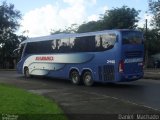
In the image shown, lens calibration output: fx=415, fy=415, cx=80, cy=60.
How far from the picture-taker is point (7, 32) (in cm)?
6334

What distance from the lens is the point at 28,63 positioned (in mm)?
30641

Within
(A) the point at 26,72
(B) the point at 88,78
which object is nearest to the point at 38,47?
(A) the point at 26,72

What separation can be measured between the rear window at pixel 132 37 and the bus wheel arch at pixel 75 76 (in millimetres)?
4294

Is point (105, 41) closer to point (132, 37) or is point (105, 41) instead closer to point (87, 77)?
point (132, 37)

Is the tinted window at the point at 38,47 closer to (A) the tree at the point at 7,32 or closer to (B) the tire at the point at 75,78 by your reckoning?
(B) the tire at the point at 75,78

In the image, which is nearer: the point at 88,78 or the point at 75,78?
the point at 88,78

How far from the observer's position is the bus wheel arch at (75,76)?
985 inches

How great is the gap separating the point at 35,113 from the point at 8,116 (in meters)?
0.91

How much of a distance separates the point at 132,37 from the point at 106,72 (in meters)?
2.39

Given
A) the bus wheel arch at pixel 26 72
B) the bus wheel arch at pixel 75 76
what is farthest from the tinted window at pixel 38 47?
the bus wheel arch at pixel 75 76

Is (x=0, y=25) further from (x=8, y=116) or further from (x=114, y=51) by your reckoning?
(x=8, y=116)

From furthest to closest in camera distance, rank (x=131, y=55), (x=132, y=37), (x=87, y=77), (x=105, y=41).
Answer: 1. (x=87, y=77)
2. (x=105, y=41)
3. (x=132, y=37)
4. (x=131, y=55)

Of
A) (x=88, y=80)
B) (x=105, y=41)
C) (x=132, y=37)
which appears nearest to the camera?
(x=132, y=37)

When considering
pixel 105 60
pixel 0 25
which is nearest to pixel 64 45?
pixel 105 60
